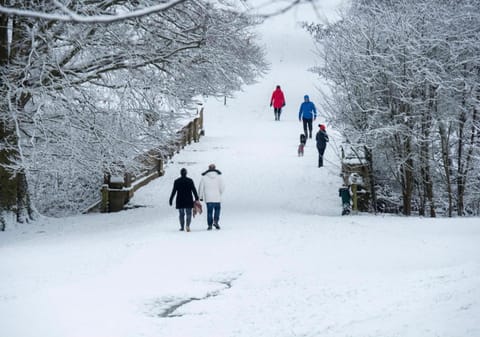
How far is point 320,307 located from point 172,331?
1.76 metres

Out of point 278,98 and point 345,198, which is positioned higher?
point 278,98

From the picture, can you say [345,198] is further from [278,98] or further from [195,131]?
[278,98]

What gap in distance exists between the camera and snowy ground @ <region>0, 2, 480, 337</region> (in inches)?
326

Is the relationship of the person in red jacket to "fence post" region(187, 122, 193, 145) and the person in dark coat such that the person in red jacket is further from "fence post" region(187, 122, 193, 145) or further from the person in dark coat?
the person in dark coat

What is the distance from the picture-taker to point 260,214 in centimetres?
1770

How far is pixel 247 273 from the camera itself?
11.4m

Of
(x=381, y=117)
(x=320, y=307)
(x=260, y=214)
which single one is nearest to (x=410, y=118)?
(x=381, y=117)

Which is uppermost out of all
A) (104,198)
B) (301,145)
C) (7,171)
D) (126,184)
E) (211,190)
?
(301,145)

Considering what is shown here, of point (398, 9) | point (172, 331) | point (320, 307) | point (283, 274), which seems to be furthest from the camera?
point (398, 9)

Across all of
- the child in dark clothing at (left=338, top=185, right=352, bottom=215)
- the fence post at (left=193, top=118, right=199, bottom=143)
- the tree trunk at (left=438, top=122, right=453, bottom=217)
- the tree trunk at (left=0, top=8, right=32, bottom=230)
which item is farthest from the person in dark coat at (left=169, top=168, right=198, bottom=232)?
the fence post at (left=193, top=118, right=199, bottom=143)

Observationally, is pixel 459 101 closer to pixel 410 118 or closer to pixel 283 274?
pixel 410 118

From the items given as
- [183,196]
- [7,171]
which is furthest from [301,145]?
[7,171]

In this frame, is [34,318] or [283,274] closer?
[34,318]

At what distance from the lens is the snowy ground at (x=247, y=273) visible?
827 centimetres
